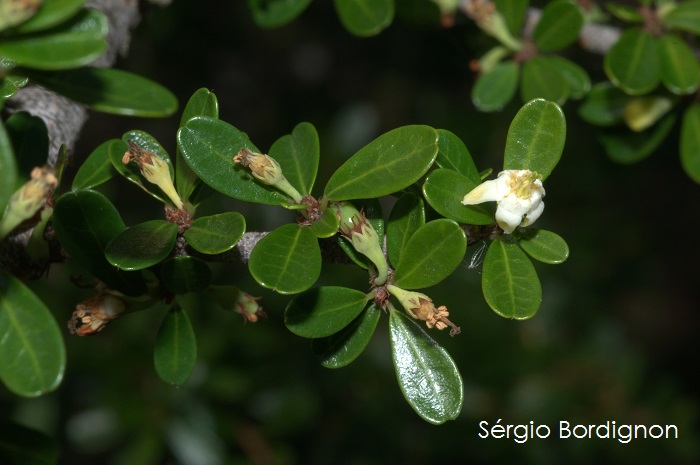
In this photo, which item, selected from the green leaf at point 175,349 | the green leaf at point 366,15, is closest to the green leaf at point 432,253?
the green leaf at point 175,349

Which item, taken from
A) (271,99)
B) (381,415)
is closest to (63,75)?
(381,415)

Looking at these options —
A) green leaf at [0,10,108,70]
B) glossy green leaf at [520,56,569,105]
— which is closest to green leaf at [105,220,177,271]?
green leaf at [0,10,108,70]

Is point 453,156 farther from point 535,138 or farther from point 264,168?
point 264,168

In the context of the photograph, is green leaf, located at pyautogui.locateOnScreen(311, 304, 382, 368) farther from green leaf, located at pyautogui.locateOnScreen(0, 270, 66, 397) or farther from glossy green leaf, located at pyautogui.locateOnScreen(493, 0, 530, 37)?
glossy green leaf, located at pyautogui.locateOnScreen(493, 0, 530, 37)

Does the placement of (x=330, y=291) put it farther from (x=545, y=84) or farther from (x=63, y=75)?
(x=545, y=84)

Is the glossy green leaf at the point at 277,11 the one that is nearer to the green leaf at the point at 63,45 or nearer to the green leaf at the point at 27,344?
the green leaf at the point at 63,45

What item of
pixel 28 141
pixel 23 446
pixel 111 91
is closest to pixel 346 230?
pixel 111 91
